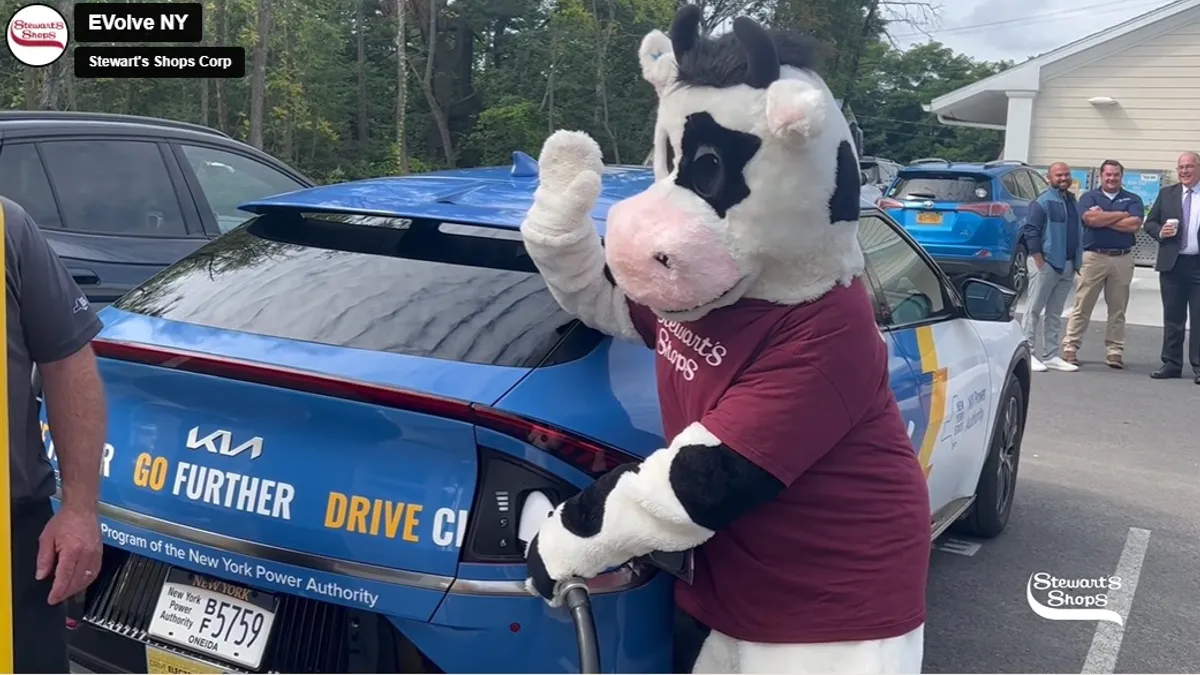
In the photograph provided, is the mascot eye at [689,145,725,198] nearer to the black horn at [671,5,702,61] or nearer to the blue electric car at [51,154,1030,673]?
the black horn at [671,5,702,61]

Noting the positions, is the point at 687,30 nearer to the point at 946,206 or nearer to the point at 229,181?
the point at 229,181

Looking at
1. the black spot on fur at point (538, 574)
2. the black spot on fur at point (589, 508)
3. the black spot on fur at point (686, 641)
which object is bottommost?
the black spot on fur at point (686, 641)

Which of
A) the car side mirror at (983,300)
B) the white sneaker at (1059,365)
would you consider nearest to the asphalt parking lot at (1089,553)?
the car side mirror at (983,300)

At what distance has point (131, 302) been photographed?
290cm

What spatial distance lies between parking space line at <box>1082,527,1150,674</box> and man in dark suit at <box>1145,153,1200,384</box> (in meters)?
4.57

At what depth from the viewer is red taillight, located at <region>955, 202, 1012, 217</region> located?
43.8ft

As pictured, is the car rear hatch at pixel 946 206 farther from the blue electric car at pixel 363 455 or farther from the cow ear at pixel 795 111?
the cow ear at pixel 795 111

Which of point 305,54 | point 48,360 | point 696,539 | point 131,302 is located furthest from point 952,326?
point 305,54

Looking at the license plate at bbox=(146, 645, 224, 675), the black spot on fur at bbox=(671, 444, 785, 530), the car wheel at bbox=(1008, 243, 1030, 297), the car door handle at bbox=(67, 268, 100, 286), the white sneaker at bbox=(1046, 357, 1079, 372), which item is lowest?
the white sneaker at bbox=(1046, 357, 1079, 372)

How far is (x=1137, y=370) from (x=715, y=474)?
8.80 m

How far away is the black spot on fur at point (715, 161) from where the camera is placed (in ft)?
6.42

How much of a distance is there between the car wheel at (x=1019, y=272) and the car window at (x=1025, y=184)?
891 mm

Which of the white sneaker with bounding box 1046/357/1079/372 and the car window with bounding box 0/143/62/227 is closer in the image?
the car window with bounding box 0/143/62/227

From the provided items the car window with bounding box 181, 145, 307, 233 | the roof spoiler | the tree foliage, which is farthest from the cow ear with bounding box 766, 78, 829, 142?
the tree foliage
